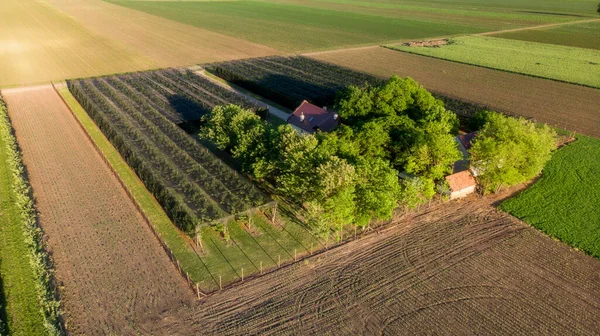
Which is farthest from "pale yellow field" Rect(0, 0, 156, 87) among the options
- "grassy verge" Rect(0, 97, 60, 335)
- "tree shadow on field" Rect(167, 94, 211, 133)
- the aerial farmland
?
"grassy verge" Rect(0, 97, 60, 335)

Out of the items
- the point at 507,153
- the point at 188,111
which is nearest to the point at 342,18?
the point at 188,111

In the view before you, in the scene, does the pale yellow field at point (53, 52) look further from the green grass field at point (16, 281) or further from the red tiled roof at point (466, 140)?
the red tiled roof at point (466, 140)

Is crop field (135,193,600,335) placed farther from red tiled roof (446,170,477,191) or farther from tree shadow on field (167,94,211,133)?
tree shadow on field (167,94,211,133)

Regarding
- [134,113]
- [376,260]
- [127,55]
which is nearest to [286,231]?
[376,260]

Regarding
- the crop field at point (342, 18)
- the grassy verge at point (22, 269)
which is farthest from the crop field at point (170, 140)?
the crop field at point (342, 18)

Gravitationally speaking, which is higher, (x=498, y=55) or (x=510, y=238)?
(x=498, y=55)

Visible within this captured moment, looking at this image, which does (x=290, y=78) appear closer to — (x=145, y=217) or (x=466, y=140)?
(x=466, y=140)

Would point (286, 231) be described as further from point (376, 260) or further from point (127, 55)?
point (127, 55)
